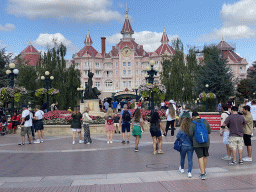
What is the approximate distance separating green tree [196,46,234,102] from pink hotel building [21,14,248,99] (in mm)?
34050

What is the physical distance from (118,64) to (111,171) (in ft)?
230

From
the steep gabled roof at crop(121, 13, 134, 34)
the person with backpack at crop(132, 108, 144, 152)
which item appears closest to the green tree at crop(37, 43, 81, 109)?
the person with backpack at crop(132, 108, 144, 152)

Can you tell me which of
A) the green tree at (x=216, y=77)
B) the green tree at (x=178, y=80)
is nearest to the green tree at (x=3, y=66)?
the green tree at (x=178, y=80)

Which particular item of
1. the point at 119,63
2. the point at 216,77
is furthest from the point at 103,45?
the point at 216,77

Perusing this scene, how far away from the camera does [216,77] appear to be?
40.9 m

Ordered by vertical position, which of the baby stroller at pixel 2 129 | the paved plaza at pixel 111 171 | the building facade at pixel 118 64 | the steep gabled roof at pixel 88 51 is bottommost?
the paved plaza at pixel 111 171

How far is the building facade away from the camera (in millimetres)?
76562

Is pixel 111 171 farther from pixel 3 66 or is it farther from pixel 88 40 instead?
pixel 88 40

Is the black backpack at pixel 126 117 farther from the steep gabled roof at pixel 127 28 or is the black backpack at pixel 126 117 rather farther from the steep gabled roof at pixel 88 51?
the steep gabled roof at pixel 127 28

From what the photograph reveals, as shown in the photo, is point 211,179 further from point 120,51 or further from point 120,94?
point 120,51

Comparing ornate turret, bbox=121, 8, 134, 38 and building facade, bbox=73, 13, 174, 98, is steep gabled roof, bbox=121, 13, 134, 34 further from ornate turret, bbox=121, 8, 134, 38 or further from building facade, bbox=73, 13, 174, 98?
building facade, bbox=73, 13, 174, 98

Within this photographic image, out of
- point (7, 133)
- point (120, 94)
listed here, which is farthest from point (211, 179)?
point (120, 94)

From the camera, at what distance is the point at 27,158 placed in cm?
1073

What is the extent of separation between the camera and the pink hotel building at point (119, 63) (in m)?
76.1
